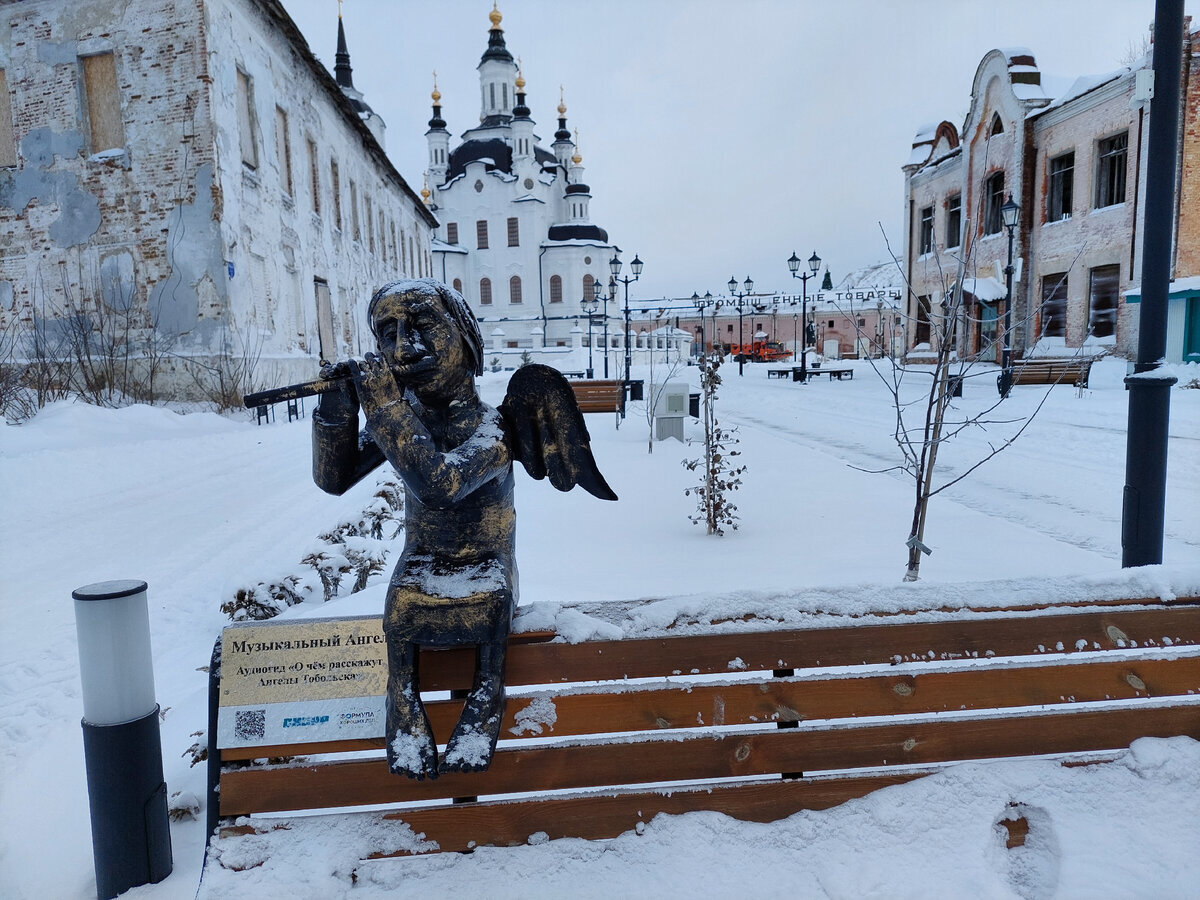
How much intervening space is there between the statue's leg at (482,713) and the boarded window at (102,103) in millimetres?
14367

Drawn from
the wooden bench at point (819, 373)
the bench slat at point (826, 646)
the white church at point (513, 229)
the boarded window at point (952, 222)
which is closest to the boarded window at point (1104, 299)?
the boarded window at point (952, 222)

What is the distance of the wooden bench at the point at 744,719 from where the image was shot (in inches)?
77.3

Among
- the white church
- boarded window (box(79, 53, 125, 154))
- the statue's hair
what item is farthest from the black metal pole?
the white church

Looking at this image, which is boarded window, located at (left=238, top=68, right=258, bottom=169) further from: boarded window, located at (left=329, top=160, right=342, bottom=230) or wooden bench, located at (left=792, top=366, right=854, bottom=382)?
wooden bench, located at (left=792, top=366, right=854, bottom=382)

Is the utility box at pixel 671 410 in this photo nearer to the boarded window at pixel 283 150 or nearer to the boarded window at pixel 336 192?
the boarded window at pixel 283 150

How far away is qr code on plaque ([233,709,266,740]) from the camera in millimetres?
1934

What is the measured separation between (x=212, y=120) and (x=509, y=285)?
4354 centimetres

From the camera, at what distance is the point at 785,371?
28.1 metres

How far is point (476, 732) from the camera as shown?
176 cm

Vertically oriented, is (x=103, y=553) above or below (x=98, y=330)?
below

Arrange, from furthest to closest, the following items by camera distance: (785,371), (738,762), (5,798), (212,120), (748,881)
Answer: (785,371), (212,120), (5,798), (738,762), (748,881)

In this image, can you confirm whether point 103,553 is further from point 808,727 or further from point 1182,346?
point 1182,346

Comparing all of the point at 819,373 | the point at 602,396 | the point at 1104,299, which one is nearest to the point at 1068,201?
the point at 1104,299

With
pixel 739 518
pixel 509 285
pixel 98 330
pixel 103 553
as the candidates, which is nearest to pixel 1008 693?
pixel 739 518
